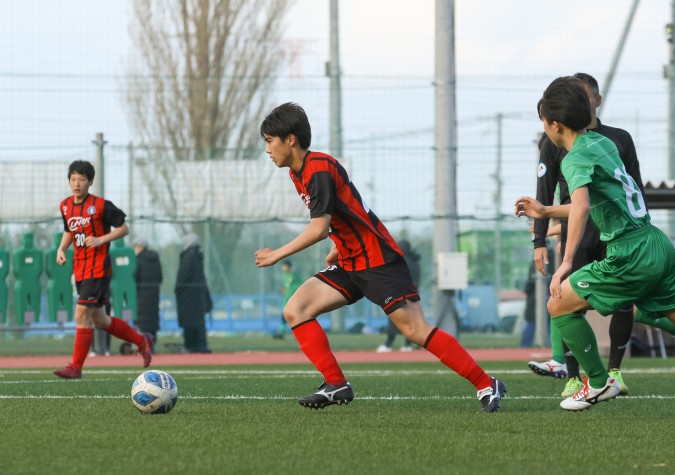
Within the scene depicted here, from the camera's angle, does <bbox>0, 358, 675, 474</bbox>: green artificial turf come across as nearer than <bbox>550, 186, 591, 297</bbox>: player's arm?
Yes

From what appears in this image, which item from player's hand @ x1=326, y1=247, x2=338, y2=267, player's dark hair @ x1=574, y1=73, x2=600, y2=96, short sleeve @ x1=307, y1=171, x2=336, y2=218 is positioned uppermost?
player's dark hair @ x1=574, y1=73, x2=600, y2=96

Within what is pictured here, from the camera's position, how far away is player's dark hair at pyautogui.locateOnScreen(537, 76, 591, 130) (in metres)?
6.05

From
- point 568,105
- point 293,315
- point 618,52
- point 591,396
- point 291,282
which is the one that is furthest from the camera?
point 618,52

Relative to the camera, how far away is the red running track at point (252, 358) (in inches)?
607

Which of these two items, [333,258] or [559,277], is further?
[333,258]

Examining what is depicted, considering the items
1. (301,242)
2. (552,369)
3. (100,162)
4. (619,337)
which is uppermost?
(100,162)

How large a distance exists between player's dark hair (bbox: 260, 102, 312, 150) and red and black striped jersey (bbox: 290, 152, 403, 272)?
11cm

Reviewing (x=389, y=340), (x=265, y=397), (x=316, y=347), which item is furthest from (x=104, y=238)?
(x=389, y=340)

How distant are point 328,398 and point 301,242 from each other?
3.04 ft

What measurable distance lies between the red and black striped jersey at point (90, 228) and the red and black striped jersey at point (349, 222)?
4.17m

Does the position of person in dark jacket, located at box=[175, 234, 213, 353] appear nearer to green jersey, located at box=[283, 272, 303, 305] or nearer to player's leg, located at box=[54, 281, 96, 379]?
green jersey, located at box=[283, 272, 303, 305]

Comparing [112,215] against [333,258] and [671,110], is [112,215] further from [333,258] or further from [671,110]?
[671,110]

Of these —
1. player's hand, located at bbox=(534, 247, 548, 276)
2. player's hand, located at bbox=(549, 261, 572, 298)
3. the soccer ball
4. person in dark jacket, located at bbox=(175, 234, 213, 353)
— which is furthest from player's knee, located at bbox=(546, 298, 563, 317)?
person in dark jacket, located at bbox=(175, 234, 213, 353)

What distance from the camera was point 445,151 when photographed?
1809 cm
